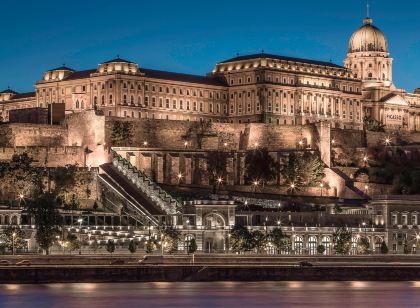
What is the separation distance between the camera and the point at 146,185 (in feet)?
407

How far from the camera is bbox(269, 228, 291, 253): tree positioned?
111 metres

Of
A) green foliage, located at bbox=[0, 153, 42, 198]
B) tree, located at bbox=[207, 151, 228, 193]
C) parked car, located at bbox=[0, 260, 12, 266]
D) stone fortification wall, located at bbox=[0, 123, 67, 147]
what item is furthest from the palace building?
parked car, located at bbox=[0, 260, 12, 266]

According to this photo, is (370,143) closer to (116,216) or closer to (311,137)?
(311,137)

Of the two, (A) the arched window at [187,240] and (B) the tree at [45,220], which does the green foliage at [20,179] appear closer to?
(B) the tree at [45,220]

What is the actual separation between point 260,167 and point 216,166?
467 centimetres

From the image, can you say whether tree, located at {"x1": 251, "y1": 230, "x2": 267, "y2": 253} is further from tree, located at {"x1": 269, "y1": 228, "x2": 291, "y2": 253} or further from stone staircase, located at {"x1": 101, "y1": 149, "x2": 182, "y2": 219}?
stone staircase, located at {"x1": 101, "y1": 149, "x2": 182, "y2": 219}

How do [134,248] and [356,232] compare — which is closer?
[134,248]

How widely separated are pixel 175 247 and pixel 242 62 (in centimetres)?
7749

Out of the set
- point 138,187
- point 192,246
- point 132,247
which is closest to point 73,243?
point 132,247

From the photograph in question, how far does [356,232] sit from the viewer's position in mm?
116750

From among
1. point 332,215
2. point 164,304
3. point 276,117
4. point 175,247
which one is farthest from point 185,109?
point 164,304

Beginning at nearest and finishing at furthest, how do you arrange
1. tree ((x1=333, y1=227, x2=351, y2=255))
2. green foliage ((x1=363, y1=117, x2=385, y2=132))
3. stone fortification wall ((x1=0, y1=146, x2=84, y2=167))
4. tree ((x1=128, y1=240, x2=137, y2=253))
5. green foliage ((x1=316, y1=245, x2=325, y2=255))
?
tree ((x1=128, y1=240, x2=137, y2=253)), tree ((x1=333, y1=227, x2=351, y2=255)), green foliage ((x1=316, y1=245, x2=325, y2=255)), stone fortification wall ((x1=0, y1=146, x2=84, y2=167)), green foliage ((x1=363, y1=117, x2=385, y2=132))

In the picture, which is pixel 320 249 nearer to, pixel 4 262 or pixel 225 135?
pixel 4 262

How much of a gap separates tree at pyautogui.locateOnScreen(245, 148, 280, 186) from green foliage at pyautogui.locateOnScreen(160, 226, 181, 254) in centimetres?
3358
